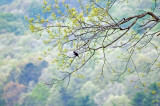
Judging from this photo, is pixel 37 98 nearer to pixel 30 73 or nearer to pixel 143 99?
pixel 30 73

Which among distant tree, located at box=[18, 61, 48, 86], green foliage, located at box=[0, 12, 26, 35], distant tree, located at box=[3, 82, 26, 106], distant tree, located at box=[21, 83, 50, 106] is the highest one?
green foliage, located at box=[0, 12, 26, 35]

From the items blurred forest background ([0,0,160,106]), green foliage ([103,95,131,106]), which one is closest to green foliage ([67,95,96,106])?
blurred forest background ([0,0,160,106])

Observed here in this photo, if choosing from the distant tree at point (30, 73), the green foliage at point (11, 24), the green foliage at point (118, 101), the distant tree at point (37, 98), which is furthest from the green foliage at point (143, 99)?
the green foliage at point (11, 24)

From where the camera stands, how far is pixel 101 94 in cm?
2139

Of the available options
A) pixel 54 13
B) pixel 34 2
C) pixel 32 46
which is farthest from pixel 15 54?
pixel 54 13

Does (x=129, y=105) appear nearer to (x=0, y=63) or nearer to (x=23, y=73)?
(x=23, y=73)

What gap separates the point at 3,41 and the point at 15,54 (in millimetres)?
4758

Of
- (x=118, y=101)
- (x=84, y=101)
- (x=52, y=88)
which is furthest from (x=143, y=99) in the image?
(x=52, y=88)

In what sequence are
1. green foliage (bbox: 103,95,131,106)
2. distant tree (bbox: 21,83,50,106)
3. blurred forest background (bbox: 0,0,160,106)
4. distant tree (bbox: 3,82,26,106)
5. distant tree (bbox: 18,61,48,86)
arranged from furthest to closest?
distant tree (bbox: 18,61,48,86) < distant tree (bbox: 3,82,26,106) < distant tree (bbox: 21,83,50,106) < blurred forest background (bbox: 0,0,160,106) < green foliage (bbox: 103,95,131,106)

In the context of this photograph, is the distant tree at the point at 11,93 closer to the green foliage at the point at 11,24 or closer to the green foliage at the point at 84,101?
the green foliage at the point at 84,101

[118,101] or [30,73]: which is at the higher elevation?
[30,73]

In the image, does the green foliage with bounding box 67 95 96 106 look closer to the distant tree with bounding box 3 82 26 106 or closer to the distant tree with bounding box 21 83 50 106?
the distant tree with bounding box 21 83 50 106

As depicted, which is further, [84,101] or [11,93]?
[11,93]

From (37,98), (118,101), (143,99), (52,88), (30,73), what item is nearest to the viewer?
(143,99)
